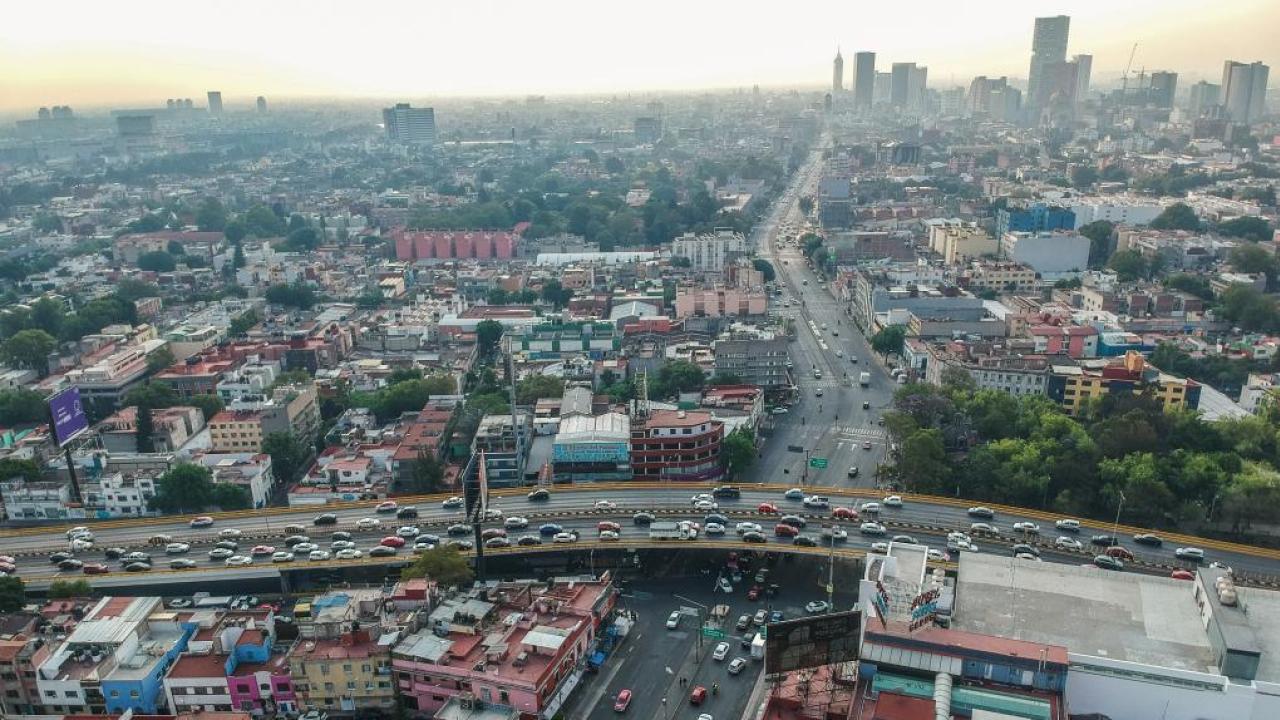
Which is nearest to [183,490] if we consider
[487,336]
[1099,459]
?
[487,336]

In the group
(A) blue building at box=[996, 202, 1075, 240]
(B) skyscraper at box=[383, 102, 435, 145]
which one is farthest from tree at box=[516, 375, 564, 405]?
(B) skyscraper at box=[383, 102, 435, 145]

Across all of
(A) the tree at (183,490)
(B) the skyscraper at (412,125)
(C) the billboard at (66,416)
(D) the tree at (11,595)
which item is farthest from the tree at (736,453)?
(B) the skyscraper at (412,125)

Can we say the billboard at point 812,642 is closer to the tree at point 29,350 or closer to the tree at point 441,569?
the tree at point 441,569

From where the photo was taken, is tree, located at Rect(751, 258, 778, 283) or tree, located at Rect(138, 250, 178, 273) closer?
tree, located at Rect(751, 258, 778, 283)

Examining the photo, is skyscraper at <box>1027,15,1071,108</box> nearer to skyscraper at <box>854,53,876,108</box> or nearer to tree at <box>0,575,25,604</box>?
skyscraper at <box>854,53,876,108</box>

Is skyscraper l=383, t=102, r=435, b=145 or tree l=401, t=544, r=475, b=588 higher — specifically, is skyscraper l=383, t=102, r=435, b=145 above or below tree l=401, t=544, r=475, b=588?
above

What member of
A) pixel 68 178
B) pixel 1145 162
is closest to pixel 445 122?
pixel 68 178

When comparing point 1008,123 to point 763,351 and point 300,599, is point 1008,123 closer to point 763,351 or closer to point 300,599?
point 763,351
